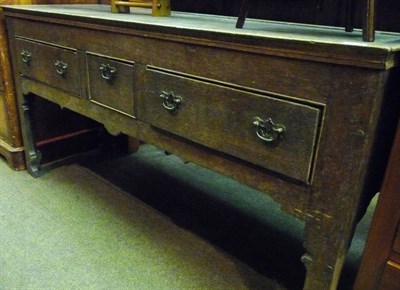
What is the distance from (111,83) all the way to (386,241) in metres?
0.88

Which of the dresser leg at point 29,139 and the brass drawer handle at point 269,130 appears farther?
the dresser leg at point 29,139

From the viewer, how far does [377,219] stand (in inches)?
30.0

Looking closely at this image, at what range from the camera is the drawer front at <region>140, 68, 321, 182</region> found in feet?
2.39

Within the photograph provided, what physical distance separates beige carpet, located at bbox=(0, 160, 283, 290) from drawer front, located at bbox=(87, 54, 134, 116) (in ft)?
1.79

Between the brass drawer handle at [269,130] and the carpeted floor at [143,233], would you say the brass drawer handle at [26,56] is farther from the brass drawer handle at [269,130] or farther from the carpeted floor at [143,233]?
the brass drawer handle at [269,130]

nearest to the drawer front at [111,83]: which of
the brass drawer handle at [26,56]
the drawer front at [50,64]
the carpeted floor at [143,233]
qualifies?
the drawer front at [50,64]

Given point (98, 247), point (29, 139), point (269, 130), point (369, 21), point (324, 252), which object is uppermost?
point (369, 21)

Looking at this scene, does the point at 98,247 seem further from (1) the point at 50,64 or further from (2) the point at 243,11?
(2) the point at 243,11

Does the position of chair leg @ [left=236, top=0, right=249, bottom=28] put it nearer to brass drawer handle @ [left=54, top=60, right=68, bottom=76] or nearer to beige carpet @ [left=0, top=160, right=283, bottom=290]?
brass drawer handle @ [left=54, top=60, right=68, bottom=76]

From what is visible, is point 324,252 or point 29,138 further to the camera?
point 29,138

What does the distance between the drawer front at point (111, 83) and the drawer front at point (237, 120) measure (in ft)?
0.29

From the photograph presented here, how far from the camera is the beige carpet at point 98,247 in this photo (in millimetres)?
1191

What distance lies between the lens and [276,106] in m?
0.74

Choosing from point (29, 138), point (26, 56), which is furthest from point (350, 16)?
point (29, 138)
